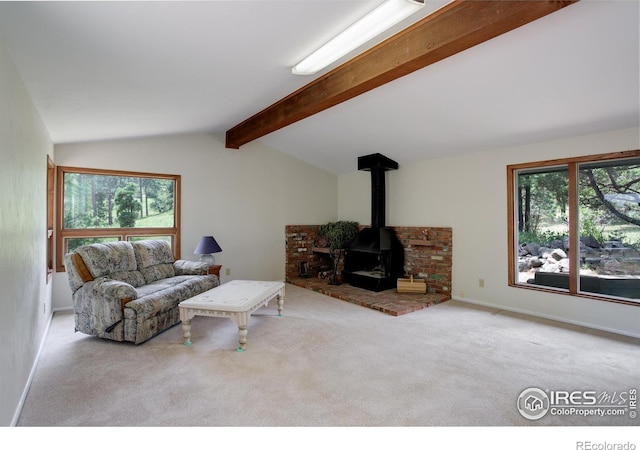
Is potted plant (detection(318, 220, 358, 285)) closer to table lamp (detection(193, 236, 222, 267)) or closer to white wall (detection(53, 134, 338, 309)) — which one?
white wall (detection(53, 134, 338, 309))

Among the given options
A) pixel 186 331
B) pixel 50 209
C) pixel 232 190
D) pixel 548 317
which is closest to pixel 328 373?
pixel 186 331

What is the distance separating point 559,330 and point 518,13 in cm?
313

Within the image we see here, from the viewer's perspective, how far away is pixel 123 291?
3.09 m

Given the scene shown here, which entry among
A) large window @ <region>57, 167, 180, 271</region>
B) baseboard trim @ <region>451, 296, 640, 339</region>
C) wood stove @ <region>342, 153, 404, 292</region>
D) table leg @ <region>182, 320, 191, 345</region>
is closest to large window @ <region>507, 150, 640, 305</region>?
baseboard trim @ <region>451, 296, 640, 339</region>

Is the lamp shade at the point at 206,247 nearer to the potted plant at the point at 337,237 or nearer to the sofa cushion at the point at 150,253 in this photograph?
the sofa cushion at the point at 150,253

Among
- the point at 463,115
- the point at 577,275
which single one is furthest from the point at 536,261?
the point at 463,115

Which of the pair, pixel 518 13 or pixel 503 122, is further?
pixel 503 122

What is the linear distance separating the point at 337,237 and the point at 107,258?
342 centimetres

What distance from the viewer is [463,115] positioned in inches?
143

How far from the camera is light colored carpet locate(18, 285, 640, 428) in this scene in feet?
6.50

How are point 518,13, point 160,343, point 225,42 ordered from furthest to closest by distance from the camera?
point 160,343
point 225,42
point 518,13

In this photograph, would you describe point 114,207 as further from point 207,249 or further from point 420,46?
point 420,46

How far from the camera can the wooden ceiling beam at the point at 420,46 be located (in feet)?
6.31
